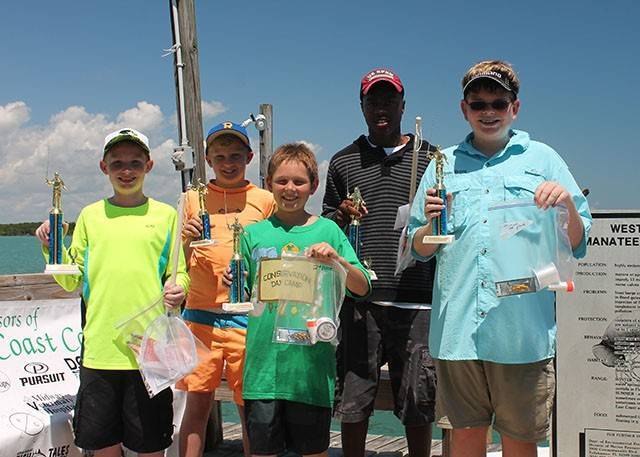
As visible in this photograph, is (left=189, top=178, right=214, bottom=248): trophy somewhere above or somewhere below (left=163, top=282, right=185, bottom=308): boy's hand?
above

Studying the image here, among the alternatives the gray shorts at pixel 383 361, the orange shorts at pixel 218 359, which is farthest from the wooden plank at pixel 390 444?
the orange shorts at pixel 218 359

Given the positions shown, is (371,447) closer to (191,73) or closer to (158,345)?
(158,345)

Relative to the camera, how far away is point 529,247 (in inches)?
107

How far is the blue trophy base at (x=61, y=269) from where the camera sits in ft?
9.78

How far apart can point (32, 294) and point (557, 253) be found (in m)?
3.49

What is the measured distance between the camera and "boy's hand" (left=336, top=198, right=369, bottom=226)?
3.46m

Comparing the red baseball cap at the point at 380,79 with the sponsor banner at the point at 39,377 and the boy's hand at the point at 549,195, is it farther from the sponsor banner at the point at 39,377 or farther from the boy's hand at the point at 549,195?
the sponsor banner at the point at 39,377

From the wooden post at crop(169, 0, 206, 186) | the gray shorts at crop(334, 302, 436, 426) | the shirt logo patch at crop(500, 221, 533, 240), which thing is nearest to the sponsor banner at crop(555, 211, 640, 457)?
the gray shorts at crop(334, 302, 436, 426)

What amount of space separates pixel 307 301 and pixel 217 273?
0.81m

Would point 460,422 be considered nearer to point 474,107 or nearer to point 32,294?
point 474,107

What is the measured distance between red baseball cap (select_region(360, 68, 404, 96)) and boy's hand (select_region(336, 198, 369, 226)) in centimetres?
71

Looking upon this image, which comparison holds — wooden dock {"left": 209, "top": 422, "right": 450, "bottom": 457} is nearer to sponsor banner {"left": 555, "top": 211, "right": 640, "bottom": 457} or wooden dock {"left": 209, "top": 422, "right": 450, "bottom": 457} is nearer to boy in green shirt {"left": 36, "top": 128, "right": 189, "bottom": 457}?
sponsor banner {"left": 555, "top": 211, "right": 640, "bottom": 457}

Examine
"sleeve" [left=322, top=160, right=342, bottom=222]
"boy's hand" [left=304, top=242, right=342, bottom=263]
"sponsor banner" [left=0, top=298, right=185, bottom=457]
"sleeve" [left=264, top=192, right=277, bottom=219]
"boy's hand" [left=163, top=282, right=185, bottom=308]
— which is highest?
"sleeve" [left=322, top=160, right=342, bottom=222]

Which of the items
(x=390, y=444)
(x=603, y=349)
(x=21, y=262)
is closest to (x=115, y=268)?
(x=603, y=349)
